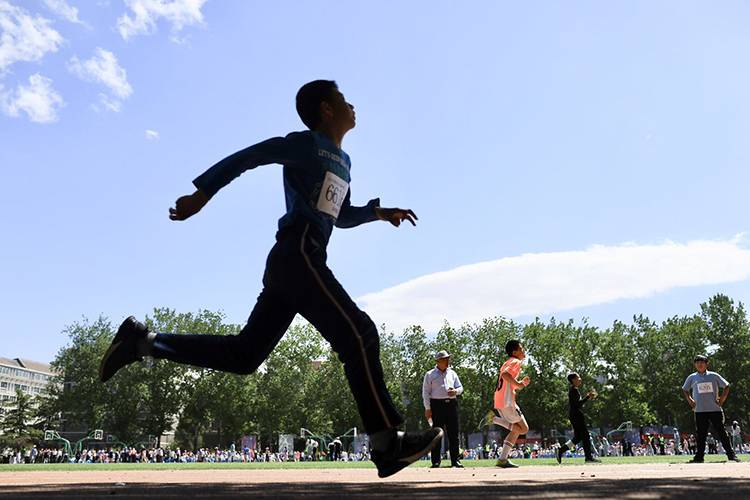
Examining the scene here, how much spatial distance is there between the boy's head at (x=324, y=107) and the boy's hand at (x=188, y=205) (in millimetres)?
924

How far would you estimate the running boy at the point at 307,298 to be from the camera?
3.62 metres

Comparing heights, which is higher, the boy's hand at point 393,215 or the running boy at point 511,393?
the boy's hand at point 393,215

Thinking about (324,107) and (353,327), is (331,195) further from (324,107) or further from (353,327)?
(353,327)

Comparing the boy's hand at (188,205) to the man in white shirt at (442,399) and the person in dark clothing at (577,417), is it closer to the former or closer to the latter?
the man in white shirt at (442,399)

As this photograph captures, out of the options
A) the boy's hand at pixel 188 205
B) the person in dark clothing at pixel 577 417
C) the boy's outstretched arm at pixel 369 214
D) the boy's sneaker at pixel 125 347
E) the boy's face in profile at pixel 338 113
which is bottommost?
the person in dark clothing at pixel 577 417

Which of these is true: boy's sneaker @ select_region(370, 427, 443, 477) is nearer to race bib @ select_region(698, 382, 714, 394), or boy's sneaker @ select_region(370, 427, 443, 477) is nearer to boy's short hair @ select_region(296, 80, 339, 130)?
boy's short hair @ select_region(296, 80, 339, 130)

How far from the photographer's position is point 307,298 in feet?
11.8

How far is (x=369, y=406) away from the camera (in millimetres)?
3689

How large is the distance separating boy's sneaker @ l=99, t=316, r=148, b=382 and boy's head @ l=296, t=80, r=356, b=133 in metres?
1.73

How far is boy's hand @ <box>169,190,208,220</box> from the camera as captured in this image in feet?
12.2

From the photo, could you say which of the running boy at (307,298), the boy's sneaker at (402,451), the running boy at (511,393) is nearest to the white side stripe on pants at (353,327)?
the running boy at (307,298)

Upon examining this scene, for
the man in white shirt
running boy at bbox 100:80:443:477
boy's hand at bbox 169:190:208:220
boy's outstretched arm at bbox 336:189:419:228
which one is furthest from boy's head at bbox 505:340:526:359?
boy's hand at bbox 169:190:208:220

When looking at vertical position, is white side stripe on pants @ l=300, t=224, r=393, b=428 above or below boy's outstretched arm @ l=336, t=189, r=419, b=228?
below

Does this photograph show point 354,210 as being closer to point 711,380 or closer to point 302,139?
point 302,139
